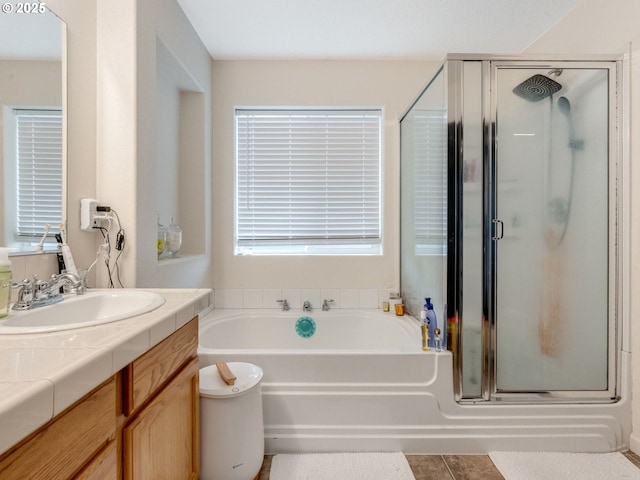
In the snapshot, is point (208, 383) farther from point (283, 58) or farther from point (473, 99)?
point (283, 58)

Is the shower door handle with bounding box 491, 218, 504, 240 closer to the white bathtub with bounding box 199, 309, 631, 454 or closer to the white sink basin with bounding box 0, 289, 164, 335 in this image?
the white bathtub with bounding box 199, 309, 631, 454

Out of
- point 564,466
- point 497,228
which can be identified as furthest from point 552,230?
point 564,466

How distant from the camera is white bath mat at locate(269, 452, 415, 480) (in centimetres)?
147

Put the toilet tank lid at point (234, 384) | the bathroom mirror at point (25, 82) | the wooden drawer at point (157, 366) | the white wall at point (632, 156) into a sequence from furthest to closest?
the white wall at point (632, 156) → the toilet tank lid at point (234, 384) → the bathroom mirror at point (25, 82) → the wooden drawer at point (157, 366)

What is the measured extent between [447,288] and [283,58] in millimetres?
2037

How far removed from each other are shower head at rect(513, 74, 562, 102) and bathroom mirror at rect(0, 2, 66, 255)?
81.9 inches

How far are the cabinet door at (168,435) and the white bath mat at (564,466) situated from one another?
1.37 m

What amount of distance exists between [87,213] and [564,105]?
2.35 m

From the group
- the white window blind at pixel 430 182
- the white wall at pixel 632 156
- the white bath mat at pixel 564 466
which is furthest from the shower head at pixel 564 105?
the white bath mat at pixel 564 466

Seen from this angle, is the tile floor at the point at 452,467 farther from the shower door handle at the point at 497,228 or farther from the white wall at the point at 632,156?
the shower door handle at the point at 497,228

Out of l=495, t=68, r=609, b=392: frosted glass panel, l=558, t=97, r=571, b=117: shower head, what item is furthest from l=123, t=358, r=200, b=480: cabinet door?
l=558, t=97, r=571, b=117: shower head

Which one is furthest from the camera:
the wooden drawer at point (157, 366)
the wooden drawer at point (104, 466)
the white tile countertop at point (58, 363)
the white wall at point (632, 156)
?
the white wall at point (632, 156)

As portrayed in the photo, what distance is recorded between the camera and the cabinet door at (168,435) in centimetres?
79

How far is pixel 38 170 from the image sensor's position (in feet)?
3.94
